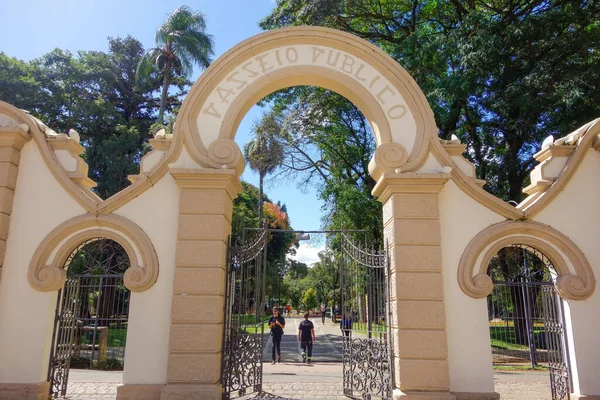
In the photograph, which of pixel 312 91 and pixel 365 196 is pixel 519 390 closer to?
pixel 365 196

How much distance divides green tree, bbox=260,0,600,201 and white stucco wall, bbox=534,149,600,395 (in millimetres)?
5052

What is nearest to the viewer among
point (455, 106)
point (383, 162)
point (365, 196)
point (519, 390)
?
point (383, 162)

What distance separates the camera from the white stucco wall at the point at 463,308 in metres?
6.07

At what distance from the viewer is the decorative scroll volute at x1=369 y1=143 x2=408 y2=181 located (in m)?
6.66

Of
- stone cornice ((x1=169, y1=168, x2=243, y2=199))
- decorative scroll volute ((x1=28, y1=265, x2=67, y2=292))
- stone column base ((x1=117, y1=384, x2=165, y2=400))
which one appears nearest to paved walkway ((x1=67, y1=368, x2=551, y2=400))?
stone column base ((x1=117, y1=384, x2=165, y2=400))

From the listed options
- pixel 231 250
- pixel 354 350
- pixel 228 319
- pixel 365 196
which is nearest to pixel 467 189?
pixel 354 350

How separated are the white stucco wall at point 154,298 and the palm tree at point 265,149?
12071mm

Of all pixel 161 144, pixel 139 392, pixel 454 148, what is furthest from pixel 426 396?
pixel 161 144

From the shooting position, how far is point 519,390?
833 cm

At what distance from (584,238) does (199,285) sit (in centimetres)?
573

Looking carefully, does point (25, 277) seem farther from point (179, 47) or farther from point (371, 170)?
point (179, 47)

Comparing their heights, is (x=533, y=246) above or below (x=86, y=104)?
below

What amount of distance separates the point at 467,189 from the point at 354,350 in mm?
3189

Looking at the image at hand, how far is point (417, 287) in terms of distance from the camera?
6234 mm
